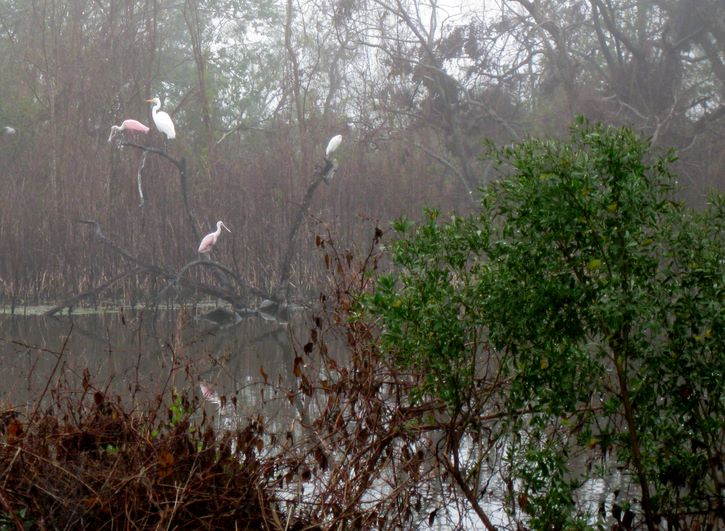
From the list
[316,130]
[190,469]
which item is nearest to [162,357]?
[190,469]

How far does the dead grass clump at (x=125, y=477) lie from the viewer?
10.2 ft

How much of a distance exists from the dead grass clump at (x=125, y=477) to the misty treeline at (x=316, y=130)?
11.1 m

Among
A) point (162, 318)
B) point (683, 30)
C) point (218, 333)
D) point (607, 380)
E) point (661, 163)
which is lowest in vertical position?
point (607, 380)

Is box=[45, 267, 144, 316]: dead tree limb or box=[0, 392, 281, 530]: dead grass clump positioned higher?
box=[45, 267, 144, 316]: dead tree limb

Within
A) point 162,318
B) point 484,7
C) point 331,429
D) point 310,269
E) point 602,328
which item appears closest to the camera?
point 602,328

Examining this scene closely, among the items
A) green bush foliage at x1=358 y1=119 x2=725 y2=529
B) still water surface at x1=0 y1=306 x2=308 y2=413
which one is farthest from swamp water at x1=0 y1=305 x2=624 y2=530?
green bush foliage at x1=358 y1=119 x2=725 y2=529

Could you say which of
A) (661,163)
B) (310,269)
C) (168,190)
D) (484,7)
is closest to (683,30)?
(484,7)

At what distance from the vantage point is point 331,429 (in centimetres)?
379

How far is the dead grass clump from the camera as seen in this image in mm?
3102

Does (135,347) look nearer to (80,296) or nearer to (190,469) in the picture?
(80,296)

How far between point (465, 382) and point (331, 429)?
566 mm

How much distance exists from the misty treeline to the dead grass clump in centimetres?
1107

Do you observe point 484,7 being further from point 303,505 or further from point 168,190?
point 303,505

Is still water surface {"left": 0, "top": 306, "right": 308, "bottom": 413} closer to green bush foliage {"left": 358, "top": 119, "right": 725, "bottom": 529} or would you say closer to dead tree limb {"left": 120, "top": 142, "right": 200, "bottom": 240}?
dead tree limb {"left": 120, "top": 142, "right": 200, "bottom": 240}
